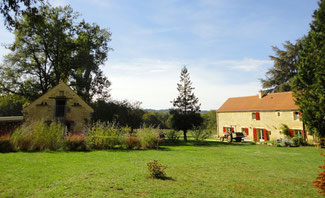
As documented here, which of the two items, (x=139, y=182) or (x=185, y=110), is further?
(x=185, y=110)

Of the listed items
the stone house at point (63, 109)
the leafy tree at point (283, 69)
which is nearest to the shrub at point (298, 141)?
the leafy tree at point (283, 69)

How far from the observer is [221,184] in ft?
17.7

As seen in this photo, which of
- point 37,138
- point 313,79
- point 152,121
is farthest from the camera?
point 152,121

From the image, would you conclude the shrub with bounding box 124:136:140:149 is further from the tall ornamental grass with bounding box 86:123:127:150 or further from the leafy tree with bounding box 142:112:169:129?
the leafy tree with bounding box 142:112:169:129

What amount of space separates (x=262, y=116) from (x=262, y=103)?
8.25ft

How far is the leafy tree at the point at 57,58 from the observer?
79.7ft

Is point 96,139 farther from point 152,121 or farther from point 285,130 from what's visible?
point 152,121

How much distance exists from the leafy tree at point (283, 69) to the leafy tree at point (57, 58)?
29.3 meters

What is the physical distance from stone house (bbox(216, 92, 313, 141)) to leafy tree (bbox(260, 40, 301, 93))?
4536 millimetres

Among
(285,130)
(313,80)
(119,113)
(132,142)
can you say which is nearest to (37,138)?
(132,142)

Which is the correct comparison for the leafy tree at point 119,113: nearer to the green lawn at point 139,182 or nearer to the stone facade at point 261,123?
the stone facade at point 261,123

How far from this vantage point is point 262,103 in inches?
1089

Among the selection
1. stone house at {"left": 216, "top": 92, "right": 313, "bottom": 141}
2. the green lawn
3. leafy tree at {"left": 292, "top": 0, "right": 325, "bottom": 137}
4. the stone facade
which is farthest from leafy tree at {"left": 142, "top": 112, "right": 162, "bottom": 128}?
the green lawn

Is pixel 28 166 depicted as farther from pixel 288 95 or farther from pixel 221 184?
pixel 288 95
